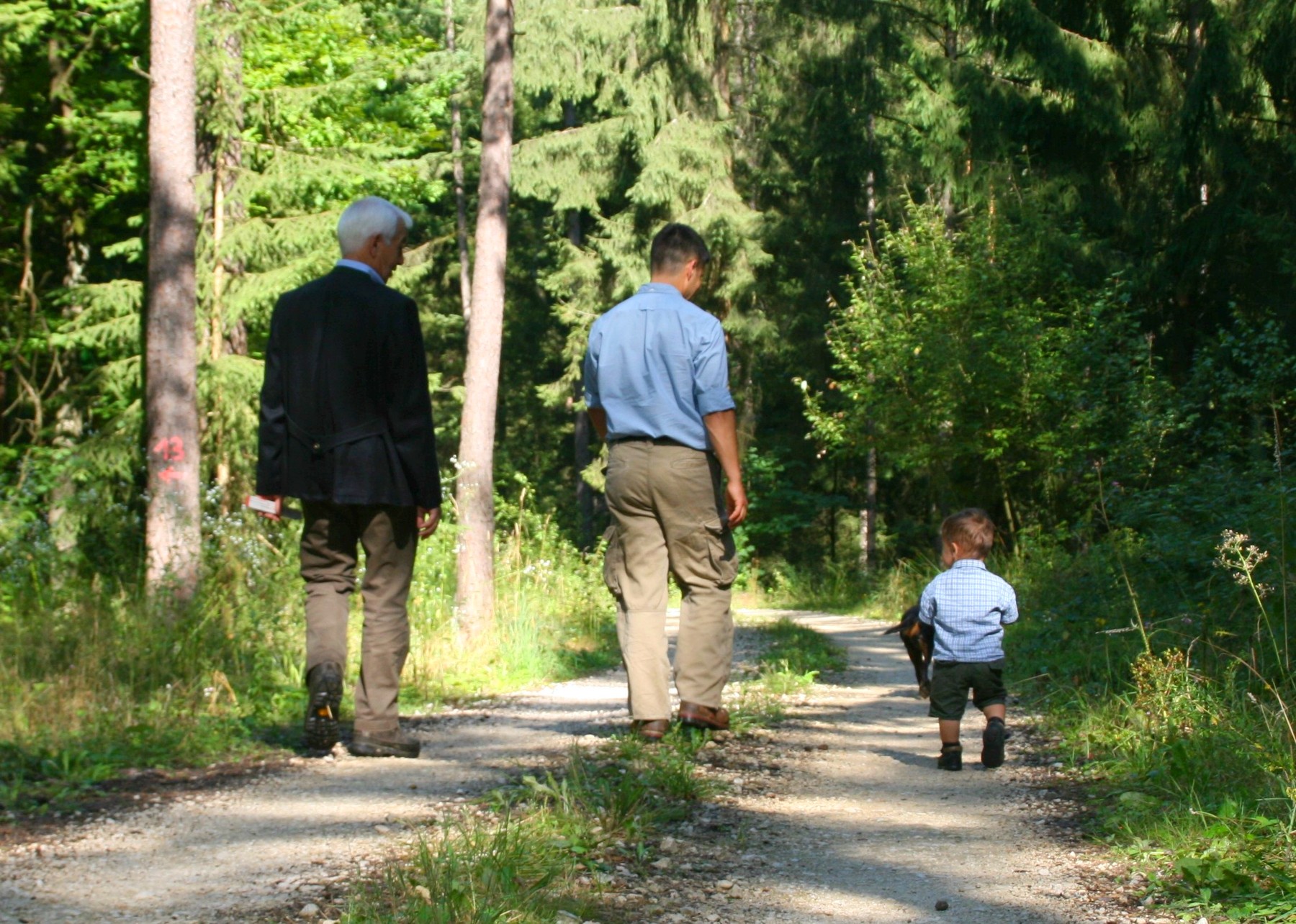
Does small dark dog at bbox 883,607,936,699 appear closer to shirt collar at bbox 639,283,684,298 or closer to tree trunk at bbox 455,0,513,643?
shirt collar at bbox 639,283,684,298

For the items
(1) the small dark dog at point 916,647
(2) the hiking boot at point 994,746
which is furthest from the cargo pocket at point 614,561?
(1) the small dark dog at point 916,647

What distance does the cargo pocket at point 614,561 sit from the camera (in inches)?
227

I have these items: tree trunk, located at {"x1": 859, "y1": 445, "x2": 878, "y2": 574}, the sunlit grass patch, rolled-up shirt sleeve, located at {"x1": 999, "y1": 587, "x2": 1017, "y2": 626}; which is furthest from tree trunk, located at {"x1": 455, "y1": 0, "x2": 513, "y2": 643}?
tree trunk, located at {"x1": 859, "y1": 445, "x2": 878, "y2": 574}

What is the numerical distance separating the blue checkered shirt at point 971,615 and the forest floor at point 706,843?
0.50m

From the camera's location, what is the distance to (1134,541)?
9.74 metres

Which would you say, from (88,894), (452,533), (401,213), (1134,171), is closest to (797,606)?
(1134,171)

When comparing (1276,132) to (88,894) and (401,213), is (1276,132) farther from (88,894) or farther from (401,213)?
(88,894)

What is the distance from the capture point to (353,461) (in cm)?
523

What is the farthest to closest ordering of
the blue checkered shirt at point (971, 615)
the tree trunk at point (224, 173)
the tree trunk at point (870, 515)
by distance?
the tree trunk at point (870, 515) → the tree trunk at point (224, 173) → the blue checkered shirt at point (971, 615)

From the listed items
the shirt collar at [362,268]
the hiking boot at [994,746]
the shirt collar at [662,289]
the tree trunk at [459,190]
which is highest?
the tree trunk at [459,190]

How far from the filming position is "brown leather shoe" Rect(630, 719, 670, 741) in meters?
5.59

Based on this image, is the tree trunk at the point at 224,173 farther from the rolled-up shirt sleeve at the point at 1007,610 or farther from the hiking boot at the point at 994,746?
the hiking boot at the point at 994,746

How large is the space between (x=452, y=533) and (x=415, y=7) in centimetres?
2964

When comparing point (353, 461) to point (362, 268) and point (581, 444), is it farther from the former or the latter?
point (581, 444)
